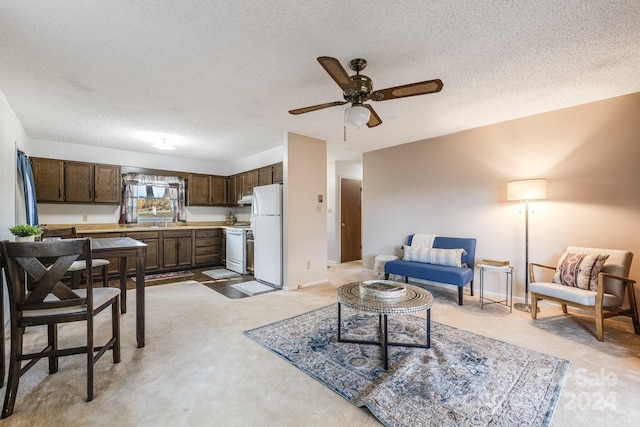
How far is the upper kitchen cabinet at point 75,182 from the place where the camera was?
15.4 feet

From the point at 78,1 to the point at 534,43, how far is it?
10.1 ft

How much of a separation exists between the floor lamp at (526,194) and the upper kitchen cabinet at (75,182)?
647 centimetres

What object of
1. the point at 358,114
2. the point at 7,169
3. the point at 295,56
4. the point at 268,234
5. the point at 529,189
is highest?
the point at 295,56

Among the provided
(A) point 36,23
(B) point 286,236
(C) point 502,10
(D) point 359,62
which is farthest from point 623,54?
(A) point 36,23

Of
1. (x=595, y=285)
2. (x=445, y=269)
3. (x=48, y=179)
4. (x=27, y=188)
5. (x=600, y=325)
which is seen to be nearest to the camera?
(x=600, y=325)

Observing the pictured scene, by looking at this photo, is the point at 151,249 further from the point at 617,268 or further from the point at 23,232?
the point at 617,268

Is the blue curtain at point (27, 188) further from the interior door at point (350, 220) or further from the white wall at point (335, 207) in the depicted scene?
the interior door at point (350, 220)

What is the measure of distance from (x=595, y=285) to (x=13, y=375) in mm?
4665

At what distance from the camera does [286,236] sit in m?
4.27

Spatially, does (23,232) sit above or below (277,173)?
below

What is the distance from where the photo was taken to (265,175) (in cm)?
541

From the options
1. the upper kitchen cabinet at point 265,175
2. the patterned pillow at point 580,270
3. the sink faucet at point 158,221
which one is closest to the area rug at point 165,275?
the sink faucet at point 158,221

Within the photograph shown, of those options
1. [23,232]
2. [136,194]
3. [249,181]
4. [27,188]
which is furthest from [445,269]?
[136,194]

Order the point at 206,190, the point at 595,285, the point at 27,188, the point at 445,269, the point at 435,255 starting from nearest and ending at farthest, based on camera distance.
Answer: the point at 595,285, the point at 445,269, the point at 27,188, the point at 435,255, the point at 206,190
